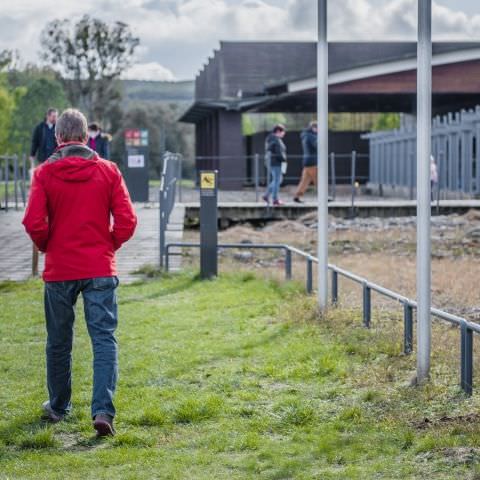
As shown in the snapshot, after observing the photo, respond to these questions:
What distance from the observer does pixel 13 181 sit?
2900 centimetres

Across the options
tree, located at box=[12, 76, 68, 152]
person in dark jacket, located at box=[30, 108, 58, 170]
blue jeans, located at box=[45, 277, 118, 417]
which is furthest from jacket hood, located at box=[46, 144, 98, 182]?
tree, located at box=[12, 76, 68, 152]

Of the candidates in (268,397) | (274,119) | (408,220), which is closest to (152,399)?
(268,397)

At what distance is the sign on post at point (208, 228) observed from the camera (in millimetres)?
15336

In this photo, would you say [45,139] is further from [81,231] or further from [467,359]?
[467,359]

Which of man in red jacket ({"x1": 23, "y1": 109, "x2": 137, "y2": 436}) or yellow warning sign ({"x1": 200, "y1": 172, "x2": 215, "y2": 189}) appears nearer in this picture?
man in red jacket ({"x1": 23, "y1": 109, "x2": 137, "y2": 436})

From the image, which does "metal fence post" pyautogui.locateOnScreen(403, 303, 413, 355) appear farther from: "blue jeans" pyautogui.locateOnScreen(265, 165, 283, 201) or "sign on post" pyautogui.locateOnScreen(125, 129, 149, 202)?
"sign on post" pyautogui.locateOnScreen(125, 129, 149, 202)

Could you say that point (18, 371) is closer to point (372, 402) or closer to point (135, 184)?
point (372, 402)

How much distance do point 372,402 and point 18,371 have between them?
9.01ft

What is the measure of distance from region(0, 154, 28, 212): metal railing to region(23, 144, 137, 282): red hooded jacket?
60.0 ft

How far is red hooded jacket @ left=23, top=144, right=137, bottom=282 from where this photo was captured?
7078mm

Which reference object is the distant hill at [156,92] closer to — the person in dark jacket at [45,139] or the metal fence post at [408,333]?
the person in dark jacket at [45,139]

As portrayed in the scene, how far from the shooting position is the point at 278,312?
39.1 feet

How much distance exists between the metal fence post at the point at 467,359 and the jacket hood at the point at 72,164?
8.14 feet

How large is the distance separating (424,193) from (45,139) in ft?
28.3
